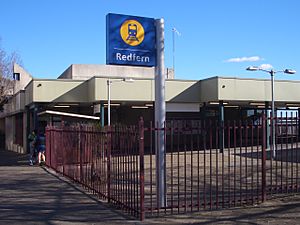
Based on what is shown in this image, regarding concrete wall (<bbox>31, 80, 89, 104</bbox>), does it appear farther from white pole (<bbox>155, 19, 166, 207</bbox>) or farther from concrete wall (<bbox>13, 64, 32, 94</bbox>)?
white pole (<bbox>155, 19, 166, 207</bbox>)

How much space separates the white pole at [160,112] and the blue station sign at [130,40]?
5.2 inches

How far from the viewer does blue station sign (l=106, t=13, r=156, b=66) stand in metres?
9.62

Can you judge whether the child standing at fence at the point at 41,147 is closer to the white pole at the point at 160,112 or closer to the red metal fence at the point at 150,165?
the red metal fence at the point at 150,165

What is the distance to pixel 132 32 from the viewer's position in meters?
9.84

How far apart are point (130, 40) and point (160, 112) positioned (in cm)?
168

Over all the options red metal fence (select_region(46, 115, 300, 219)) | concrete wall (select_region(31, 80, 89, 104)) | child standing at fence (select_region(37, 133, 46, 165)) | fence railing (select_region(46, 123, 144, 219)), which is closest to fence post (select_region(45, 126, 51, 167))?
child standing at fence (select_region(37, 133, 46, 165))

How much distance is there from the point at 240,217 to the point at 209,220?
25.6 inches

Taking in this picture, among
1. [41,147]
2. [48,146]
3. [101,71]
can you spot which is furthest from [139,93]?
[101,71]

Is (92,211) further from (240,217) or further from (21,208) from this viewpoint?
(240,217)

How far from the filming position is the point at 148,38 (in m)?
10.0

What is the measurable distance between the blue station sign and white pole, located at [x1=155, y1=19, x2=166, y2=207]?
0.13m

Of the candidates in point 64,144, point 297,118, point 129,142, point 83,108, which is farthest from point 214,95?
point 129,142

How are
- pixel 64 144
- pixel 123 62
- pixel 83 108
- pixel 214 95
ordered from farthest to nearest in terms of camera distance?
pixel 83 108
pixel 214 95
pixel 64 144
pixel 123 62

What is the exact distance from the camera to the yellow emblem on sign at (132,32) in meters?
9.77
